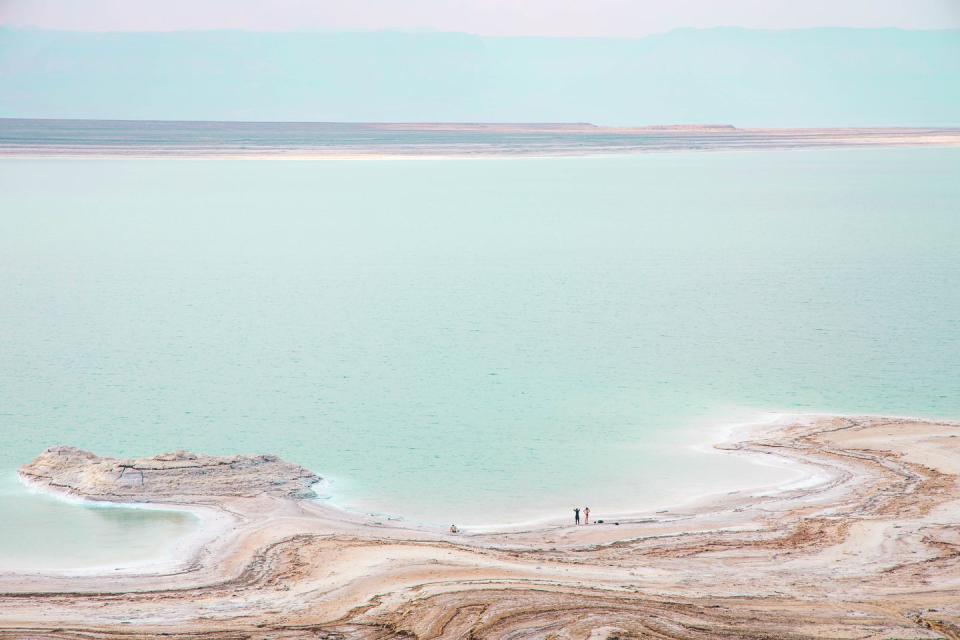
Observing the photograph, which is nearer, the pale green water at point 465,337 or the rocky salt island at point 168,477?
the rocky salt island at point 168,477

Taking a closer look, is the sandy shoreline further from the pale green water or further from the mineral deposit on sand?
the mineral deposit on sand

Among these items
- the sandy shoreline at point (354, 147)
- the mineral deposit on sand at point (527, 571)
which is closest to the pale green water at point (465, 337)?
the mineral deposit on sand at point (527, 571)

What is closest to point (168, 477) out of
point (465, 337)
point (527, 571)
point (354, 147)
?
point (527, 571)

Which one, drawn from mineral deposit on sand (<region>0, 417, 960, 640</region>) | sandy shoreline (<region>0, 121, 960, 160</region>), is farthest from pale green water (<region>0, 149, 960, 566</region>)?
sandy shoreline (<region>0, 121, 960, 160</region>)

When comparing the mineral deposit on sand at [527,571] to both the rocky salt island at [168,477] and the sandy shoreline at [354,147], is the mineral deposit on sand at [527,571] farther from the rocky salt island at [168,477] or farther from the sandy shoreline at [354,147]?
the sandy shoreline at [354,147]

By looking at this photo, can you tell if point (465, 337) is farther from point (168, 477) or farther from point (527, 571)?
point (527, 571)

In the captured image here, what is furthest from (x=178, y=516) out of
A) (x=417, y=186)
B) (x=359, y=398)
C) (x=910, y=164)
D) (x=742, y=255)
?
(x=910, y=164)
